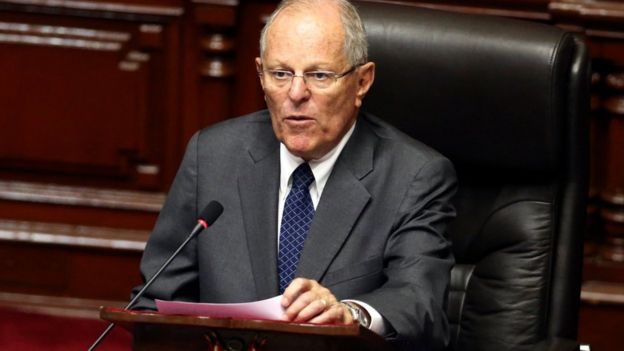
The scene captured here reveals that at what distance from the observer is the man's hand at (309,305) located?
2.00 meters

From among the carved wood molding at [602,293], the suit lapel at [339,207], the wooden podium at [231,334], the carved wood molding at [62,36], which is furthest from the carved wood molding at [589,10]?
the wooden podium at [231,334]

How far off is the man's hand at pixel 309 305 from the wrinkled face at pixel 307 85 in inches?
16.2

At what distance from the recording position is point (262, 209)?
2.48 m

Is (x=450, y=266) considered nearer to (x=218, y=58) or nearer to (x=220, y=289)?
(x=220, y=289)

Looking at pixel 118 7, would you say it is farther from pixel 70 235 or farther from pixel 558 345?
pixel 558 345

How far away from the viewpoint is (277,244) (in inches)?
96.9

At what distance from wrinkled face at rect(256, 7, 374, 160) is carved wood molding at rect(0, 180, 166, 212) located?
1.76m

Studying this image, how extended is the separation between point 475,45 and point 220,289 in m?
0.70

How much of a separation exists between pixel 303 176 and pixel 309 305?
52cm

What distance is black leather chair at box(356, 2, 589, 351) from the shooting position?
256 cm

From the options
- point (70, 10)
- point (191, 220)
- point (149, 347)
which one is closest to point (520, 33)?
point (191, 220)

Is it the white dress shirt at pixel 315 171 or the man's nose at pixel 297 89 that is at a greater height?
the man's nose at pixel 297 89

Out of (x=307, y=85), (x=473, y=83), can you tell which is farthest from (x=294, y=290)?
(x=473, y=83)

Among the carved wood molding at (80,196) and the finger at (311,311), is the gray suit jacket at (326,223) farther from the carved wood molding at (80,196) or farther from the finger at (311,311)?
the carved wood molding at (80,196)
